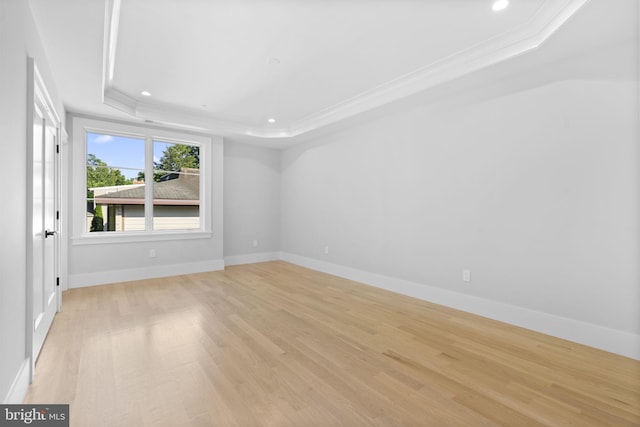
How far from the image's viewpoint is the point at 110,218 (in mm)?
4676

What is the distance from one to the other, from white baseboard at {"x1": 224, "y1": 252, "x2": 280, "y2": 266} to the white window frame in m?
0.75

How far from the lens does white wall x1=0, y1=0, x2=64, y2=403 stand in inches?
57.5

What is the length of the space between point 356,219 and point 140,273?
3.65m

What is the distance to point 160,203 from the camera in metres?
5.08

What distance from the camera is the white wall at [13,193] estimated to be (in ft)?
4.79

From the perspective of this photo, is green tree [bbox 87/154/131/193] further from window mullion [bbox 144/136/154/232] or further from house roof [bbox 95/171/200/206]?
window mullion [bbox 144/136/154/232]

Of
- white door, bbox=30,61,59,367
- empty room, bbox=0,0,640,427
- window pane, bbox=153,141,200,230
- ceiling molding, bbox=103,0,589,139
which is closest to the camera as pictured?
empty room, bbox=0,0,640,427

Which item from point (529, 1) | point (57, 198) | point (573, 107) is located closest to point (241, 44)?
point (529, 1)

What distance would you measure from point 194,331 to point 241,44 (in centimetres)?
277

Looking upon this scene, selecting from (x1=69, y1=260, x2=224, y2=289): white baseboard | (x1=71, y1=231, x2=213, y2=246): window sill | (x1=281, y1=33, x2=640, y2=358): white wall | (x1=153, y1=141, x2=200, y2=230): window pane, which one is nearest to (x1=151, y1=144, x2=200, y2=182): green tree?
(x1=153, y1=141, x2=200, y2=230): window pane

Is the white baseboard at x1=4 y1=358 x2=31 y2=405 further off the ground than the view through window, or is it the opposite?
the view through window

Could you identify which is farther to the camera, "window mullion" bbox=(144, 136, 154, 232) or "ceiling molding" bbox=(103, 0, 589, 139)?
"window mullion" bbox=(144, 136, 154, 232)

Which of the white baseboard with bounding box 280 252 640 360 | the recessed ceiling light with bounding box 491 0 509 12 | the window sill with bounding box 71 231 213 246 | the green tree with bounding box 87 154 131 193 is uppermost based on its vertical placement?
the recessed ceiling light with bounding box 491 0 509 12

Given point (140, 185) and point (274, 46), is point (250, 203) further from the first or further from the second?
point (274, 46)
